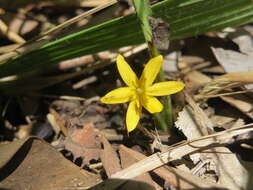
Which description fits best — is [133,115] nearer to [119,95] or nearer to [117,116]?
[119,95]

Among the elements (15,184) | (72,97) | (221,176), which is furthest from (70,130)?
(221,176)

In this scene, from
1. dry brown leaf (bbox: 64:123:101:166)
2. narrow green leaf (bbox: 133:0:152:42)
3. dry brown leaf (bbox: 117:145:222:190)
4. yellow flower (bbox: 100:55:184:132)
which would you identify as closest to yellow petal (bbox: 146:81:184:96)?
yellow flower (bbox: 100:55:184:132)

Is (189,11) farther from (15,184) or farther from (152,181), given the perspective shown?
(15,184)

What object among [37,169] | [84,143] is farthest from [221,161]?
[37,169]

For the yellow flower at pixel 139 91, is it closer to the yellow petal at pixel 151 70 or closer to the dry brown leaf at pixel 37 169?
the yellow petal at pixel 151 70

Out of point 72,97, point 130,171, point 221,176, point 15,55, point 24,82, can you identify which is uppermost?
point 15,55

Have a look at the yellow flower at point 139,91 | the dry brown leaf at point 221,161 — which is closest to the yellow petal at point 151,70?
the yellow flower at point 139,91

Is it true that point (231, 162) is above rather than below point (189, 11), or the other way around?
below

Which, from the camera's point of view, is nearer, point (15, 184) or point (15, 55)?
point (15, 184)
